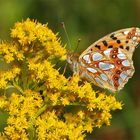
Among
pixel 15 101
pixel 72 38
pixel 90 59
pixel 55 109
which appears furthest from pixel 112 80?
pixel 72 38

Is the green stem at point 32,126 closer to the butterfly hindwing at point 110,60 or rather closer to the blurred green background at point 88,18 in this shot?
the butterfly hindwing at point 110,60

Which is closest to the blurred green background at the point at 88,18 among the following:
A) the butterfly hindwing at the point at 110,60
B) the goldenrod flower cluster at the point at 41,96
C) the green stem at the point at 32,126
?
the butterfly hindwing at the point at 110,60

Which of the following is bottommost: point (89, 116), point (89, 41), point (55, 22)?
point (89, 116)

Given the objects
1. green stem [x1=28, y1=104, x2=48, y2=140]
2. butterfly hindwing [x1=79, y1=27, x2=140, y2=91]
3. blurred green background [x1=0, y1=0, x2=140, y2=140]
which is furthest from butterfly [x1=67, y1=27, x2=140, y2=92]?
blurred green background [x1=0, y1=0, x2=140, y2=140]

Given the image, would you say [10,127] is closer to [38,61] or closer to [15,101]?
[15,101]

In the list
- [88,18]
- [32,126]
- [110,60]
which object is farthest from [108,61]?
[88,18]

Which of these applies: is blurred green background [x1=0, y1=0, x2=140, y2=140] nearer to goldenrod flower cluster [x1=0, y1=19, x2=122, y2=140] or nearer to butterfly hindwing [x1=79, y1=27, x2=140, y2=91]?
butterfly hindwing [x1=79, y1=27, x2=140, y2=91]
